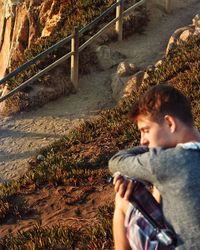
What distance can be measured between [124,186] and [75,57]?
8169 mm

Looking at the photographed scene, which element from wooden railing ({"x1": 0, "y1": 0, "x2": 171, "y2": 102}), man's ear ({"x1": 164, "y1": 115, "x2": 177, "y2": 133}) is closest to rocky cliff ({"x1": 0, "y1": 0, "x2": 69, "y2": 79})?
wooden railing ({"x1": 0, "y1": 0, "x2": 171, "y2": 102})

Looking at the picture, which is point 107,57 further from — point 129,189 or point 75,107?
point 129,189

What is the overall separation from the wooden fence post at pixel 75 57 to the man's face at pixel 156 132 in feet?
26.1

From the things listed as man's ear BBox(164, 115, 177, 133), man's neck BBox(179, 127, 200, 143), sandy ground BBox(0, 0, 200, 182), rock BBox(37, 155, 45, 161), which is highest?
sandy ground BBox(0, 0, 200, 182)

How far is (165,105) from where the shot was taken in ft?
10.7

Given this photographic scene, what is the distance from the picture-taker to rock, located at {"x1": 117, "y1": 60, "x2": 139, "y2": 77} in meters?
11.6

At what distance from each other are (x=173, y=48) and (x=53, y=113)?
3.26m

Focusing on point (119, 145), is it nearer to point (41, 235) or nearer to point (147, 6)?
point (41, 235)

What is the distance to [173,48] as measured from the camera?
1186 centimetres

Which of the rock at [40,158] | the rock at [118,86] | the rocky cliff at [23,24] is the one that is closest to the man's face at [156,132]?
the rock at [40,158]

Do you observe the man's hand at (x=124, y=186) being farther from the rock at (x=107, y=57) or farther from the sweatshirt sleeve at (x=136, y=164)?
the rock at (x=107, y=57)

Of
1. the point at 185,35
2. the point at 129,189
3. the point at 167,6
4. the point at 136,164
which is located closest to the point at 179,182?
the point at 136,164

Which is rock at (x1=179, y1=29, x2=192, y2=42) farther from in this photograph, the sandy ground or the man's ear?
the man's ear

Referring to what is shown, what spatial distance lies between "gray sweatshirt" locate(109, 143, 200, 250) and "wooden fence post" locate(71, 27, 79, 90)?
8171 mm
